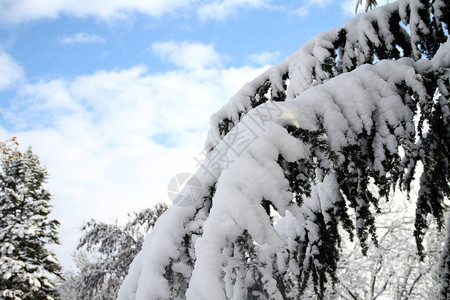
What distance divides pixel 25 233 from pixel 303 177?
1872 cm

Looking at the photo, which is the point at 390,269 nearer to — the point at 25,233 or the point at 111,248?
the point at 111,248

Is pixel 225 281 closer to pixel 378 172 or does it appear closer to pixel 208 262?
pixel 208 262

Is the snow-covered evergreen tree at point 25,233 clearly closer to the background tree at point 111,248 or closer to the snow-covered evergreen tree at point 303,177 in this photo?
the background tree at point 111,248

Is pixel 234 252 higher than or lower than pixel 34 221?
lower

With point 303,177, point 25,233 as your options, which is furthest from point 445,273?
point 25,233

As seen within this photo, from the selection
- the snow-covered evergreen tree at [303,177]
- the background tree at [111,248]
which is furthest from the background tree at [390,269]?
the snow-covered evergreen tree at [303,177]

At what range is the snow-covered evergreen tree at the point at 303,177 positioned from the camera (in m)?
1.08

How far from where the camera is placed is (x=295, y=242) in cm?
229

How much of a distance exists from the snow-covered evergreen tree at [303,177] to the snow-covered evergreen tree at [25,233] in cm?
1677

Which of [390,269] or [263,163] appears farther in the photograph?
[390,269]

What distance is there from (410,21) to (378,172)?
1.45m

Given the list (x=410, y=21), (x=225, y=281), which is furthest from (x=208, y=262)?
(x=410, y=21)

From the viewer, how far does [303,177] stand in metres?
1.30

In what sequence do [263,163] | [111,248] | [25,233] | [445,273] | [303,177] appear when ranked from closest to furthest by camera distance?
[263,163]
[303,177]
[445,273]
[111,248]
[25,233]
